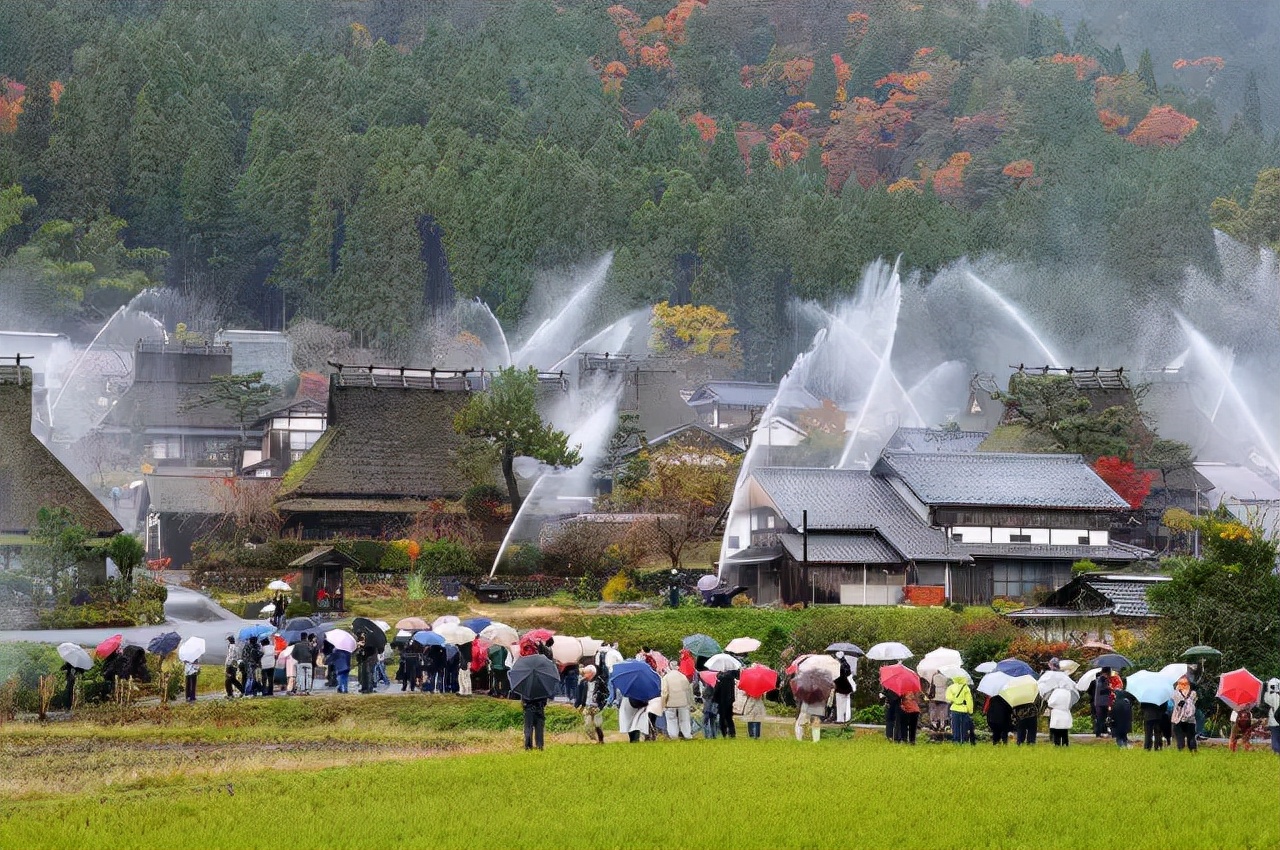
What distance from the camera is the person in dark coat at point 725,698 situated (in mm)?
27422

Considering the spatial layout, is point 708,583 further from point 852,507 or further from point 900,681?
point 900,681

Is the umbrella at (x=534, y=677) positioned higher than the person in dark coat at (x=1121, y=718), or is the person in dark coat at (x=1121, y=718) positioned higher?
the umbrella at (x=534, y=677)

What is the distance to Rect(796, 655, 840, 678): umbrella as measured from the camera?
27.8 m

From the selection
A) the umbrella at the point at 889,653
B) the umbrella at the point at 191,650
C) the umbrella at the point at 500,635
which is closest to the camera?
the umbrella at the point at 889,653

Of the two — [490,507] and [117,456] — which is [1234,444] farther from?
[117,456]

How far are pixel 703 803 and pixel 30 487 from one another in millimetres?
35934

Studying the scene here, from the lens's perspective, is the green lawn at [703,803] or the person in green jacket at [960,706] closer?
the green lawn at [703,803]

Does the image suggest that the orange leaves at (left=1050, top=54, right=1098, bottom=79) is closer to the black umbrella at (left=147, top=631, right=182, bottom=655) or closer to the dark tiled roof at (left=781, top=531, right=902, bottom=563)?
the dark tiled roof at (left=781, top=531, right=902, bottom=563)

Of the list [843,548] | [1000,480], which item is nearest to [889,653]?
[843,548]

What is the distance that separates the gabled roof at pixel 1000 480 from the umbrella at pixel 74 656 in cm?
2716

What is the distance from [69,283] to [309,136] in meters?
25.8

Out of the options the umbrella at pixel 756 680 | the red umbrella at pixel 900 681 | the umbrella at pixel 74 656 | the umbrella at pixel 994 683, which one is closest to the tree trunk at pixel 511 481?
the umbrella at pixel 74 656

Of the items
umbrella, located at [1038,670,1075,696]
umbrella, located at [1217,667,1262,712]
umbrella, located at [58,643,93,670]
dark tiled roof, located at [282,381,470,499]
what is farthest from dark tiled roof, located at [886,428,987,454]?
umbrella, located at [1217,667,1262,712]

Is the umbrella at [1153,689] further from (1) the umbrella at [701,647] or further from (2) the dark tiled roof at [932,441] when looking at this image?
(2) the dark tiled roof at [932,441]
